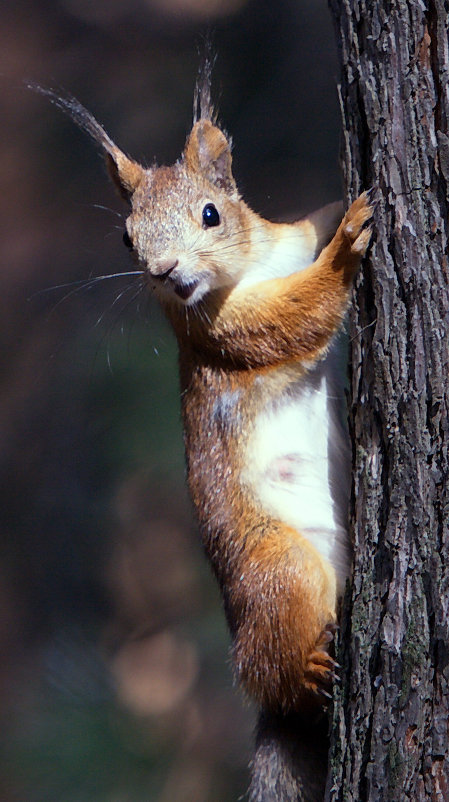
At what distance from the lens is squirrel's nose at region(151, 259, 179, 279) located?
2.27m

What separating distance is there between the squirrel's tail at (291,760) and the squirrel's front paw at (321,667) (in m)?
0.10

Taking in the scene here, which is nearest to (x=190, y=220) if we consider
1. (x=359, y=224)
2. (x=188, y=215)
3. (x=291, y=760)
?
(x=188, y=215)

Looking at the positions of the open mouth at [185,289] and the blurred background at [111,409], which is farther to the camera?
the blurred background at [111,409]

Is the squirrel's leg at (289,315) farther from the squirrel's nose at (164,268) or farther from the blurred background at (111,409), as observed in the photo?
the blurred background at (111,409)

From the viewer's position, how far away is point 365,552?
1907 mm

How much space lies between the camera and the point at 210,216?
2.55 meters

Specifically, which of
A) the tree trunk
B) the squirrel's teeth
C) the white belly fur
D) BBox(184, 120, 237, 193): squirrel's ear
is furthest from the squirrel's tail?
BBox(184, 120, 237, 193): squirrel's ear

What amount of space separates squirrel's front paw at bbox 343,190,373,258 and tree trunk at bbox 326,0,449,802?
26 millimetres

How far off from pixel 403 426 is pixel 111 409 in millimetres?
3117

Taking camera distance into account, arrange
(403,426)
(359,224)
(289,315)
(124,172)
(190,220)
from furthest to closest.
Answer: (124,172), (190,220), (289,315), (359,224), (403,426)

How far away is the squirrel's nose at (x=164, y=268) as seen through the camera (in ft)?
7.43

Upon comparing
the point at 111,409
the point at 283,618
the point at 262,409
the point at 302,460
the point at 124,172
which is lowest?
the point at 111,409

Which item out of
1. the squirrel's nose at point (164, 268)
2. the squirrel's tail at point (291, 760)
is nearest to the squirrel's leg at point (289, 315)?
the squirrel's nose at point (164, 268)

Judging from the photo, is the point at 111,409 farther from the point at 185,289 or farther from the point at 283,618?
the point at 283,618
